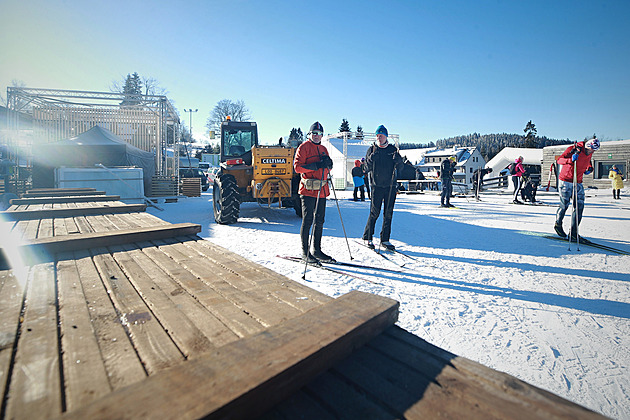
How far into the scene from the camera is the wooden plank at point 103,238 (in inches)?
105

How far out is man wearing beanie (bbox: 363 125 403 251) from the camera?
5863mm

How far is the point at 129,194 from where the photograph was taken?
12.7 metres

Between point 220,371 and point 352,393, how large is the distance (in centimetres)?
48

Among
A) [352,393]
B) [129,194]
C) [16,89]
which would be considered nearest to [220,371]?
[352,393]

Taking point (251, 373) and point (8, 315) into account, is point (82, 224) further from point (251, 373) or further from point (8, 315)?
point (251, 373)

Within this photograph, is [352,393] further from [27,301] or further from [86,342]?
[27,301]

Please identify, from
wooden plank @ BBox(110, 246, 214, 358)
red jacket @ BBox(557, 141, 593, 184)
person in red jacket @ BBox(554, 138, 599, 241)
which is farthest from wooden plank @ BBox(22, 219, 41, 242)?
red jacket @ BBox(557, 141, 593, 184)

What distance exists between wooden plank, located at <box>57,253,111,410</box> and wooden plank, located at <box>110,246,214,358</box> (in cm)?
28

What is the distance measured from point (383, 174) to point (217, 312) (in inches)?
184

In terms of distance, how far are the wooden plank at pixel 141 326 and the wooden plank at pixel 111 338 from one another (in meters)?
0.03

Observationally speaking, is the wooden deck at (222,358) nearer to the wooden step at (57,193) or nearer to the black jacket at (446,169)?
the wooden step at (57,193)

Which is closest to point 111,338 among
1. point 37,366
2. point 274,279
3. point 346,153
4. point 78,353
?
point 78,353

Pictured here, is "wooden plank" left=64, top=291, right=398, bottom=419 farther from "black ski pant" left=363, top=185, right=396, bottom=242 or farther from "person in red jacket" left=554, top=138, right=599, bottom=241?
"person in red jacket" left=554, top=138, right=599, bottom=241

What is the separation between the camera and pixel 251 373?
1.07m
